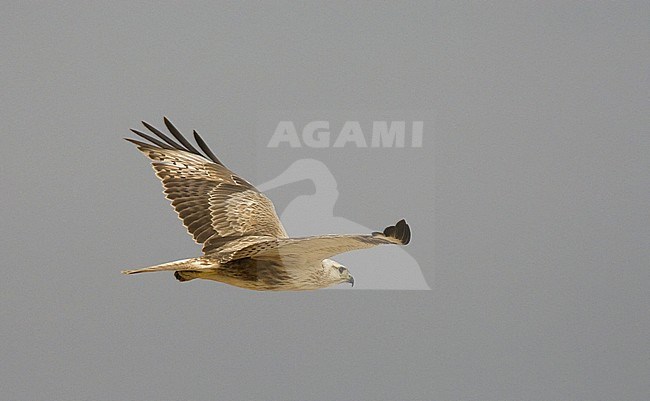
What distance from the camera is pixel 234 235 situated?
6980 mm

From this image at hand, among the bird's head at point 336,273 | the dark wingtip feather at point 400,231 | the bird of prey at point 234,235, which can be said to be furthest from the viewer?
the bird's head at point 336,273

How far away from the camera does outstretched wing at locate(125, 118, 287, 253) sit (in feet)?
23.2

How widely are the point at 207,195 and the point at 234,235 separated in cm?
58

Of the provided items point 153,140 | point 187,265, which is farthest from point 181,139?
point 187,265

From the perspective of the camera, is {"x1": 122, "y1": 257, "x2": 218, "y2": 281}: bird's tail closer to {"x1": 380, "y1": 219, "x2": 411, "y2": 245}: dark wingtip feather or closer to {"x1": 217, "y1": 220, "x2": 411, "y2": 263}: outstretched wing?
{"x1": 217, "y1": 220, "x2": 411, "y2": 263}: outstretched wing

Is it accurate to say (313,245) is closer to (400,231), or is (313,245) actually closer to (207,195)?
(400,231)

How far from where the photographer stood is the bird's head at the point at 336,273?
6.38 m

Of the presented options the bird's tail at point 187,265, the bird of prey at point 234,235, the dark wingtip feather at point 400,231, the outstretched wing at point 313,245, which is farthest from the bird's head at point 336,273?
the dark wingtip feather at point 400,231

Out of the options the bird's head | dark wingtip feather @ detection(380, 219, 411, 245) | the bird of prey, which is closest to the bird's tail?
the bird of prey

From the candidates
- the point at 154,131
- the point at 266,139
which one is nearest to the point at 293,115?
the point at 266,139

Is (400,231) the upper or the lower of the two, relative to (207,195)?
lower

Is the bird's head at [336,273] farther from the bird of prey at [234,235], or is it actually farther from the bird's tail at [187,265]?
the bird's tail at [187,265]

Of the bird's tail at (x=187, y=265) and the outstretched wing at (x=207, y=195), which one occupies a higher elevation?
the outstretched wing at (x=207, y=195)

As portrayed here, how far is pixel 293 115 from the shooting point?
670 centimetres
